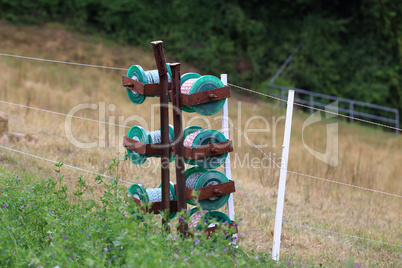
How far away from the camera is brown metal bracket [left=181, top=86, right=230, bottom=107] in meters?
4.20

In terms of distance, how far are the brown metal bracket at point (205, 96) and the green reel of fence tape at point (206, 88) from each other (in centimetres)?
7

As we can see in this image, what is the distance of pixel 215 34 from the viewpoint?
23.2 meters

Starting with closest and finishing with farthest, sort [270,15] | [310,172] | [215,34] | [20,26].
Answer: [310,172], [20,26], [215,34], [270,15]

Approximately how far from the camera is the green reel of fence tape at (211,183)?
14.4 feet

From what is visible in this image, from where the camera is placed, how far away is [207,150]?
4270 millimetres

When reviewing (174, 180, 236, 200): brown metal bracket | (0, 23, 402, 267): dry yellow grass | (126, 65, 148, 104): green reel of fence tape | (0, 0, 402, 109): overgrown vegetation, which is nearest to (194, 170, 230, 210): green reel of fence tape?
(174, 180, 236, 200): brown metal bracket

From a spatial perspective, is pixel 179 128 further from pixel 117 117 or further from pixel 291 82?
pixel 291 82

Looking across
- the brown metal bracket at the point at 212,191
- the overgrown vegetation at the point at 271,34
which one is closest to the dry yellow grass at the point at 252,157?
the brown metal bracket at the point at 212,191

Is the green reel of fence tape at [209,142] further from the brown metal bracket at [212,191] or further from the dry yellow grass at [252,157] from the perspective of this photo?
the dry yellow grass at [252,157]

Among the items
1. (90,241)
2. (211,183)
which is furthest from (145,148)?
(90,241)

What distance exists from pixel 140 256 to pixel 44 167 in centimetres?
348

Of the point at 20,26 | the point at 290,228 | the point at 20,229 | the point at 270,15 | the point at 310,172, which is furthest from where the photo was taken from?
the point at 270,15

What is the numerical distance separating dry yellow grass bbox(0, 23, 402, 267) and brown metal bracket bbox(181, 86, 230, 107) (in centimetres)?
93

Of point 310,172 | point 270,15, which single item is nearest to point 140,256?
point 310,172
